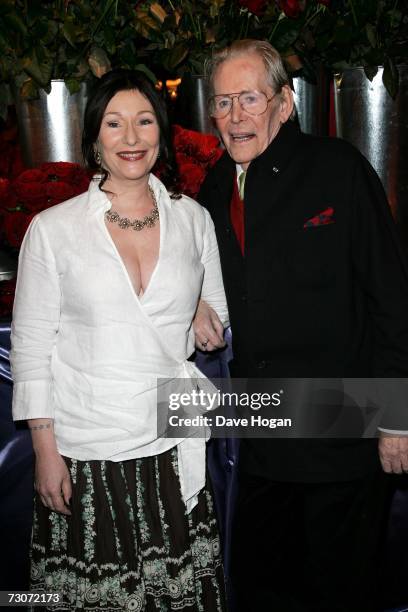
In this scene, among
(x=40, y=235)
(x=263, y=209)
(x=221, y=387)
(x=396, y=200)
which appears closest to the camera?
(x=40, y=235)

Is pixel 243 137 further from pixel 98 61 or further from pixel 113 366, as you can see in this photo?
pixel 98 61

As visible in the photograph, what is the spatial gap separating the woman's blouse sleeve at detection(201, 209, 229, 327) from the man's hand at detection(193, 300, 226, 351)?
3 centimetres

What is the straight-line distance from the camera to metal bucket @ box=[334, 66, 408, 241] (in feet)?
6.44

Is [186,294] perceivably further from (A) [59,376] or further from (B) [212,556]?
(B) [212,556]

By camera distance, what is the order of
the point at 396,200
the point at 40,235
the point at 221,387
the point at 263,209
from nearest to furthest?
1. the point at 40,235
2. the point at 263,209
3. the point at 221,387
4. the point at 396,200

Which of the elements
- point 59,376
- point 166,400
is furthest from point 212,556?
point 59,376

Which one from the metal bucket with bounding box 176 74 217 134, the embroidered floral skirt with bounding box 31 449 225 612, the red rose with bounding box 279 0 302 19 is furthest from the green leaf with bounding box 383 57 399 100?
the embroidered floral skirt with bounding box 31 449 225 612

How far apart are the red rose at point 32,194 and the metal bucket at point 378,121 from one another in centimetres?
88

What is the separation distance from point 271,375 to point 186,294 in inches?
9.3

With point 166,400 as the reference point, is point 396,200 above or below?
above

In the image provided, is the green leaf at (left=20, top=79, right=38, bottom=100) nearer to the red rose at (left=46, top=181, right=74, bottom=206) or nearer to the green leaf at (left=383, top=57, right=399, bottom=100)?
the red rose at (left=46, top=181, right=74, bottom=206)

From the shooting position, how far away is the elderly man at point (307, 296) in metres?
1.35

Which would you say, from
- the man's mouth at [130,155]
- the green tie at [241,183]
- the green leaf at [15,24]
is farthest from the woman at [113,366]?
the green leaf at [15,24]

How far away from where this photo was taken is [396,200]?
203cm
